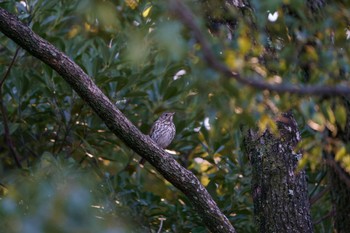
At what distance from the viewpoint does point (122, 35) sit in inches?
246

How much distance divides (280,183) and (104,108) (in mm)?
1106

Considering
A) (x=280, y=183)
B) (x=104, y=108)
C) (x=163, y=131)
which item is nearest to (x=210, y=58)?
(x=104, y=108)

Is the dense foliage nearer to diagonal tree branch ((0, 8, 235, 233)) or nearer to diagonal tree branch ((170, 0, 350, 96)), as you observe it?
diagonal tree branch ((0, 8, 235, 233))

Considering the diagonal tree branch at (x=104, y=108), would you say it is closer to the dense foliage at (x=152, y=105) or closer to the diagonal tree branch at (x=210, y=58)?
the dense foliage at (x=152, y=105)

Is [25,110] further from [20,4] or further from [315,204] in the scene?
[315,204]

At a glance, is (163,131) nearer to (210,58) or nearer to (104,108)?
(104,108)

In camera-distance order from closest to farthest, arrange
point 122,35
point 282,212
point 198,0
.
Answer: point 198,0
point 282,212
point 122,35

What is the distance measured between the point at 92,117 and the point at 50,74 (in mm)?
605

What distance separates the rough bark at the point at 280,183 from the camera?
170 inches

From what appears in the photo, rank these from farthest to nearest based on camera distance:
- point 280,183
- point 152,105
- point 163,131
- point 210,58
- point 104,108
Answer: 1. point 163,131
2. point 152,105
3. point 280,183
4. point 104,108
5. point 210,58

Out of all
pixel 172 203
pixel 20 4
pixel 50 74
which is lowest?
pixel 172 203

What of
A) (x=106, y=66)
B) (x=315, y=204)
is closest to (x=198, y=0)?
(x=106, y=66)

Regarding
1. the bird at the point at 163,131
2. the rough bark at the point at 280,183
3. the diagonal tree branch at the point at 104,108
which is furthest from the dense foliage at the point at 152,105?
the diagonal tree branch at the point at 104,108

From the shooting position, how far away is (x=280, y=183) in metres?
4.36
